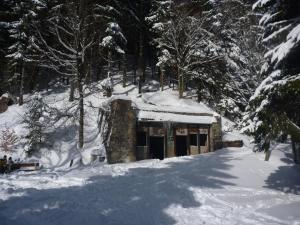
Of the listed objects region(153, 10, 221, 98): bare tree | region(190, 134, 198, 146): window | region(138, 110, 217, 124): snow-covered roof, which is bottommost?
region(190, 134, 198, 146): window

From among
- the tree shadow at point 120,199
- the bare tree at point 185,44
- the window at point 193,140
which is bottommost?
the tree shadow at point 120,199

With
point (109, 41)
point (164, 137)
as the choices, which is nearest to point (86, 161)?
point (164, 137)

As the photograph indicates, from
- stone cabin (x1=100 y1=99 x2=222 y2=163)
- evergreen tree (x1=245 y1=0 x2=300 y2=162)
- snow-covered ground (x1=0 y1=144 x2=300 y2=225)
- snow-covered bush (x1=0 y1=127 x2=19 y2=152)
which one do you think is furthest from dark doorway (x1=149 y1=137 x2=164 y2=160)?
evergreen tree (x1=245 y1=0 x2=300 y2=162)

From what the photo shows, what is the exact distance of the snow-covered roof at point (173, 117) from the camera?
74.4 ft

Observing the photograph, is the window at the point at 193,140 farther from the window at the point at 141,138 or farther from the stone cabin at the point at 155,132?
the window at the point at 141,138

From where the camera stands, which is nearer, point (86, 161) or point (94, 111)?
point (86, 161)

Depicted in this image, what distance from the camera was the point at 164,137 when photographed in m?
23.7

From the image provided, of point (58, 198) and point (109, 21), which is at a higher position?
point (109, 21)

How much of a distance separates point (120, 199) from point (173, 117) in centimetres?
1239

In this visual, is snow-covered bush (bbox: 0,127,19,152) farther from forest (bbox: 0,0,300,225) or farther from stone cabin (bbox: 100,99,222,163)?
stone cabin (bbox: 100,99,222,163)

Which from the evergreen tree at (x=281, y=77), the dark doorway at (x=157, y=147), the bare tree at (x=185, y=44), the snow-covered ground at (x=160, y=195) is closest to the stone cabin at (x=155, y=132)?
the dark doorway at (x=157, y=147)

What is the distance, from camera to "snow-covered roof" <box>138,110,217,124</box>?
22684mm

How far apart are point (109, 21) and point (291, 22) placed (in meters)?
21.6

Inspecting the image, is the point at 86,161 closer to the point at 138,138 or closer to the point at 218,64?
the point at 138,138
